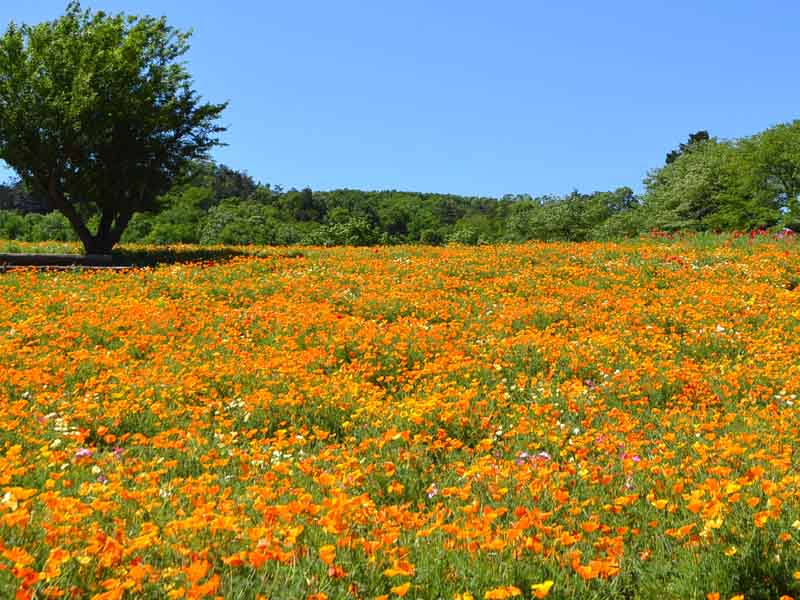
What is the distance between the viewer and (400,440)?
5.74 m

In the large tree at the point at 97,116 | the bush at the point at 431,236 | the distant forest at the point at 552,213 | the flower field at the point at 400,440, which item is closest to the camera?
the flower field at the point at 400,440

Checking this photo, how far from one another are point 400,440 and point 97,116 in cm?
1871

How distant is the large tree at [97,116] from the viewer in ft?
65.9

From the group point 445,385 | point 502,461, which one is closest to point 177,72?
point 445,385

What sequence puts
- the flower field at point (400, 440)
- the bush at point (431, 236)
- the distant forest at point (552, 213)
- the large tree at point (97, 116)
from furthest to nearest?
the bush at point (431, 236) < the distant forest at point (552, 213) < the large tree at point (97, 116) < the flower field at point (400, 440)

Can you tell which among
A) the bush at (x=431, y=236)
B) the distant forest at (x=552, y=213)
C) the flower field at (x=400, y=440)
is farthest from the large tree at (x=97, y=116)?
the bush at (x=431, y=236)

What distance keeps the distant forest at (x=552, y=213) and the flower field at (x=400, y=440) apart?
15.9 meters

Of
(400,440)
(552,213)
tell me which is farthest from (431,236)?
(400,440)

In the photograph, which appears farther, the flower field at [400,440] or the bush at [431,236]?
the bush at [431,236]

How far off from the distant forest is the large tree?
161cm

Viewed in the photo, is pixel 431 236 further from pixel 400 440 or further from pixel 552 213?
pixel 400 440

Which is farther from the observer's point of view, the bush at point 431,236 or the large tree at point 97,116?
the bush at point 431,236

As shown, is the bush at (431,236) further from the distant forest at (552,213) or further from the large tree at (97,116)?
the large tree at (97,116)

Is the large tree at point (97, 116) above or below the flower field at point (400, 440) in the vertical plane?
above
